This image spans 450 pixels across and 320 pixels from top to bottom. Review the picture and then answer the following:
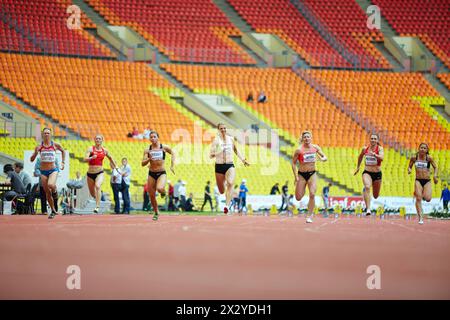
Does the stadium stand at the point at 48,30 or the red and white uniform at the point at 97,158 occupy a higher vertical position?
the stadium stand at the point at 48,30

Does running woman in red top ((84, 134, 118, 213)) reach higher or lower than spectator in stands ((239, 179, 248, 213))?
higher

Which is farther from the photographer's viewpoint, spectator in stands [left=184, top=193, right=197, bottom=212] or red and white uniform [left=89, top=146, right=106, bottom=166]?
spectator in stands [left=184, top=193, right=197, bottom=212]

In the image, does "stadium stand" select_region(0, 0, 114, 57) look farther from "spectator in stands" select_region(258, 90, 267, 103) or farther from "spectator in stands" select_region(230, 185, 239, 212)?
"spectator in stands" select_region(230, 185, 239, 212)

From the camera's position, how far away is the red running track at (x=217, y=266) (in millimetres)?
7945

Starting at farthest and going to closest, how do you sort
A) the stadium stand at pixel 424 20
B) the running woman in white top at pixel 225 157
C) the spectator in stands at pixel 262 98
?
the stadium stand at pixel 424 20
the spectator in stands at pixel 262 98
the running woman in white top at pixel 225 157

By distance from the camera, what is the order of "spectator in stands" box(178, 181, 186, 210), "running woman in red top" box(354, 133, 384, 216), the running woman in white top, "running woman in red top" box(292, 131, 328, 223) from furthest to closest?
1. "spectator in stands" box(178, 181, 186, 210)
2. "running woman in red top" box(354, 133, 384, 216)
3. the running woman in white top
4. "running woman in red top" box(292, 131, 328, 223)

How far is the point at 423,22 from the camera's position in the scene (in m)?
54.4

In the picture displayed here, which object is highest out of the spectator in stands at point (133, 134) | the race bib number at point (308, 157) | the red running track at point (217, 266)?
the spectator in stands at point (133, 134)

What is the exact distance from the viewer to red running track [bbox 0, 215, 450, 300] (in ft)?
26.1

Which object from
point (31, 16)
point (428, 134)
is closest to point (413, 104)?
point (428, 134)

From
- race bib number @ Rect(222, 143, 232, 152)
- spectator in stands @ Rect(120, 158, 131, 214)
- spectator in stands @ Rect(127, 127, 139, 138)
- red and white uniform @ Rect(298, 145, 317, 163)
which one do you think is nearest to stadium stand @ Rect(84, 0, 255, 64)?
spectator in stands @ Rect(127, 127, 139, 138)

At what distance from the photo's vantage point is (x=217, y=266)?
9.79 m

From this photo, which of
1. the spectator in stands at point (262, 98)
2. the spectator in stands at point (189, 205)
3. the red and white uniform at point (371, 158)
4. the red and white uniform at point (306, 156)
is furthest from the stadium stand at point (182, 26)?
the red and white uniform at point (306, 156)

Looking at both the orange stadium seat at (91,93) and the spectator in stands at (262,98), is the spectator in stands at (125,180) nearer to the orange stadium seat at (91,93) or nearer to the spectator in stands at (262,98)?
the orange stadium seat at (91,93)
